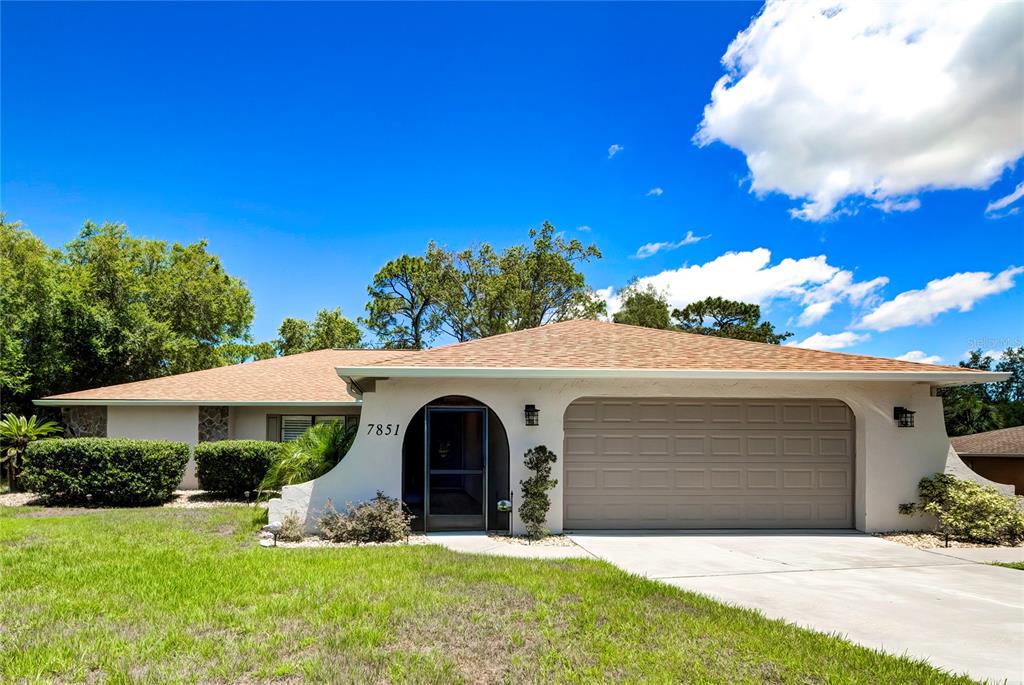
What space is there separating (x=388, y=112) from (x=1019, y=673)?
50.3ft

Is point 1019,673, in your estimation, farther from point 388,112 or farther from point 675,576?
point 388,112

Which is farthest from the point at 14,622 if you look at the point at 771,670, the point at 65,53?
the point at 65,53

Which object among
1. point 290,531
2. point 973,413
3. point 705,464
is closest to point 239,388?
point 290,531

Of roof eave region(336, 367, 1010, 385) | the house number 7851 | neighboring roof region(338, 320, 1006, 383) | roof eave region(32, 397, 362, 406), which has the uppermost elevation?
neighboring roof region(338, 320, 1006, 383)

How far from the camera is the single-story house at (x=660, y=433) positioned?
9.55m

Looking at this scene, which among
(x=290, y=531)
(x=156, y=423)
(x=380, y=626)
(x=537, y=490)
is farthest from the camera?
(x=156, y=423)

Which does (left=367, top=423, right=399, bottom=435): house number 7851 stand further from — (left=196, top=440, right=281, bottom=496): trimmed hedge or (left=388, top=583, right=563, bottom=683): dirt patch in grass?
(left=196, top=440, right=281, bottom=496): trimmed hedge

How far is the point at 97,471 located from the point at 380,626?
10.9m

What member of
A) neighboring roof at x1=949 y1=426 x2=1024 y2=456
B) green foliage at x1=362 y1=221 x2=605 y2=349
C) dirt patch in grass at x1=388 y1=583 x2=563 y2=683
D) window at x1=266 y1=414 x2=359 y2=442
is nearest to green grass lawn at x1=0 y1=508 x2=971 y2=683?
dirt patch in grass at x1=388 y1=583 x2=563 y2=683

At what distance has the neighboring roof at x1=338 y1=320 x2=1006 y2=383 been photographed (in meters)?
9.34

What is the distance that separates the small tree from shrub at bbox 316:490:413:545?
1893 mm

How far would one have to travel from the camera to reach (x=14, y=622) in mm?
5051

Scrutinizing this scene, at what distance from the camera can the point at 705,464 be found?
1043 cm

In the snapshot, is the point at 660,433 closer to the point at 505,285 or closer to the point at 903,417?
the point at 903,417
